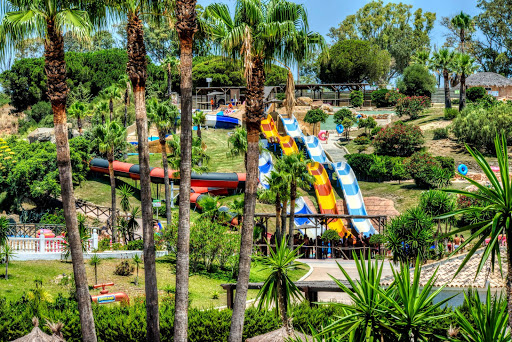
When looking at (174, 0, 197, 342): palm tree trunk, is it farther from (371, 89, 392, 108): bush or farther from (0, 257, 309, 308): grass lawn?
(371, 89, 392, 108): bush

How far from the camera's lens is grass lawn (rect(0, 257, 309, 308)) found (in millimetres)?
26225

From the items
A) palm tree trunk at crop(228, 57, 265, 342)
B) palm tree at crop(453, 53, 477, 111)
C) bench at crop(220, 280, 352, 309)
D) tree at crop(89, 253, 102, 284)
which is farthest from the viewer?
palm tree at crop(453, 53, 477, 111)

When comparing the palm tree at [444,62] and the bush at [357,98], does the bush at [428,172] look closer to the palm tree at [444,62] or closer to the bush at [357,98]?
the palm tree at [444,62]

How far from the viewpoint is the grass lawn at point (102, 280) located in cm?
2623

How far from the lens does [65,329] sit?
19.5 metres

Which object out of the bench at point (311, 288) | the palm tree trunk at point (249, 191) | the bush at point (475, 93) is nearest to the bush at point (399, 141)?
the bush at point (475, 93)

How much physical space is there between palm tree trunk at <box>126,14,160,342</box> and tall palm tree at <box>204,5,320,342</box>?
6.51ft

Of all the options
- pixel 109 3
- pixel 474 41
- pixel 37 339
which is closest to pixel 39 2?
pixel 109 3

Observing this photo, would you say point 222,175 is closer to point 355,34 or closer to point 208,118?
point 208,118

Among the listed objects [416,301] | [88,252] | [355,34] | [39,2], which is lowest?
[88,252]

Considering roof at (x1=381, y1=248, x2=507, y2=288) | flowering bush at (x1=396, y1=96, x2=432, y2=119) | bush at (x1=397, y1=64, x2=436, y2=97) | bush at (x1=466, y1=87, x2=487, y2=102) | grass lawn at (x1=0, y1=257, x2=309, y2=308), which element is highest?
bush at (x1=397, y1=64, x2=436, y2=97)

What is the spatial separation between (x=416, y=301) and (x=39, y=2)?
11011mm

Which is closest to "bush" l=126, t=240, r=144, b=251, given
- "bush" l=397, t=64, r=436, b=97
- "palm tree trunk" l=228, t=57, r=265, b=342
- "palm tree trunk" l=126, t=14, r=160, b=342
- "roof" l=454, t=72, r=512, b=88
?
"palm tree trunk" l=126, t=14, r=160, b=342

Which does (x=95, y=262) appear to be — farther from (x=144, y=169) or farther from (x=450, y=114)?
(x=450, y=114)
